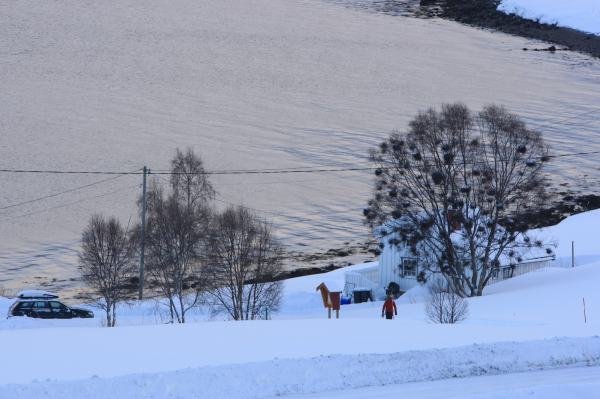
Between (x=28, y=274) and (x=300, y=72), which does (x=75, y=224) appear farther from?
(x=300, y=72)

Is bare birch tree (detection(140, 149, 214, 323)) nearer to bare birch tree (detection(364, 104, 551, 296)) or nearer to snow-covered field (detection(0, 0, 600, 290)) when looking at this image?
bare birch tree (detection(364, 104, 551, 296))

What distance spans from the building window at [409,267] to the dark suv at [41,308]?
1264cm

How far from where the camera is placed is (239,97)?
85.4 meters

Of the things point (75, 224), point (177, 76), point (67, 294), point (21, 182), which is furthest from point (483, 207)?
point (177, 76)

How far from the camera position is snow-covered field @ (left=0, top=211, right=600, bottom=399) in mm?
15594

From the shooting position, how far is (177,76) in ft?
308

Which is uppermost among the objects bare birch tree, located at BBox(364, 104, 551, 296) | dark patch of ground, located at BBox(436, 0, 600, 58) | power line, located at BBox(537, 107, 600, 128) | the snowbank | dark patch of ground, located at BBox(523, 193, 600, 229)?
dark patch of ground, located at BBox(436, 0, 600, 58)

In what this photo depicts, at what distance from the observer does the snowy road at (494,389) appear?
51.7ft

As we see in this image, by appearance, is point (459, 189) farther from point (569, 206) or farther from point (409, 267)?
point (569, 206)

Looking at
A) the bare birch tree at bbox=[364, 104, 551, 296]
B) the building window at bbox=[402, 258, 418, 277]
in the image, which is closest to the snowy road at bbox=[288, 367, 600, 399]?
the bare birch tree at bbox=[364, 104, 551, 296]

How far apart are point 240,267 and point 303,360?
18.3 m

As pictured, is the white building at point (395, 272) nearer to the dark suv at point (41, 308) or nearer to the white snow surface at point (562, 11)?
the dark suv at point (41, 308)

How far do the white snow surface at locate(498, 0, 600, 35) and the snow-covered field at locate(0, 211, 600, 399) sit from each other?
315 feet

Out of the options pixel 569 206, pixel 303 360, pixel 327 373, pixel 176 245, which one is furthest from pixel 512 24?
pixel 327 373
